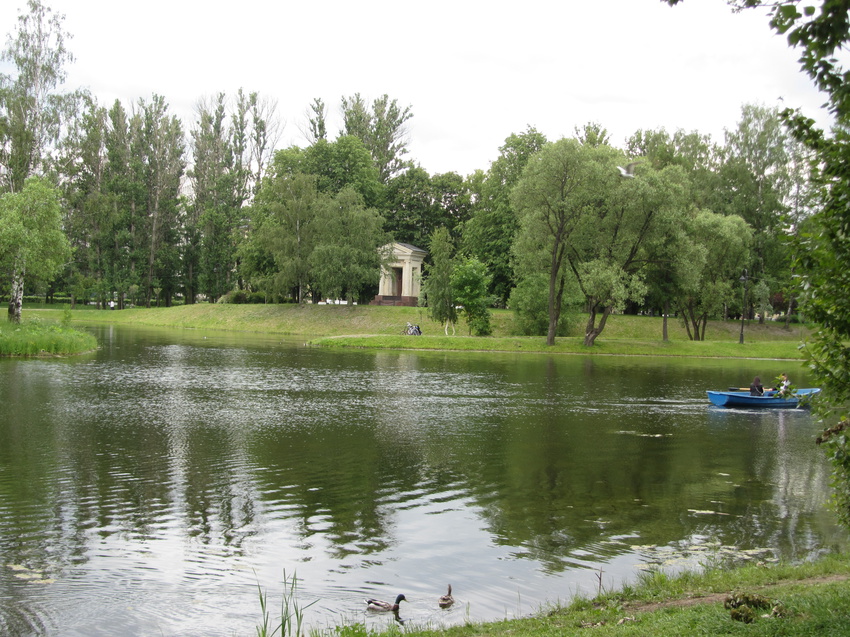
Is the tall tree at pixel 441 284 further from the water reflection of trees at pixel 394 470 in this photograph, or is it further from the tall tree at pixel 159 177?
the tall tree at pixel 159 177

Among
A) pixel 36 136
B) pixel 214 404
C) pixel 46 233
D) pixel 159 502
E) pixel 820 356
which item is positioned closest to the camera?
pixel 820 356

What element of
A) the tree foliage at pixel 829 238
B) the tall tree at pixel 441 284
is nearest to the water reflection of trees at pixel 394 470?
the tree foliage at pixel 829 238

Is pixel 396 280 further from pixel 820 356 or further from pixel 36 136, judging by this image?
pixel 820 356

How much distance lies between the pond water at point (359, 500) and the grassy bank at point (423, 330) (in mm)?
27499

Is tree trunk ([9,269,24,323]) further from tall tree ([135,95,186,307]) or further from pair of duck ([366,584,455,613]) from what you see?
tall tree ([135,95,186,307])

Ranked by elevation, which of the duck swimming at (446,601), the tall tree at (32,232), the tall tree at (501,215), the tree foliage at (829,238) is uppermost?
the tall tree at (501,215)

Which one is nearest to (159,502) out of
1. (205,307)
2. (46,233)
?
(46,233)

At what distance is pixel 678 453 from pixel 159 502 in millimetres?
12599

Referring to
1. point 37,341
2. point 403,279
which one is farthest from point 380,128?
point 37,341

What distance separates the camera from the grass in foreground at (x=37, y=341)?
35469 millimetres

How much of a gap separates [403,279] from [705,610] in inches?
3076

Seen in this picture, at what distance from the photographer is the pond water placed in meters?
8.59

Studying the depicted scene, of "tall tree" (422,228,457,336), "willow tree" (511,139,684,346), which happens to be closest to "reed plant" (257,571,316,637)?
"willow tree" (511,139,684,346)

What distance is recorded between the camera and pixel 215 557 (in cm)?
970
